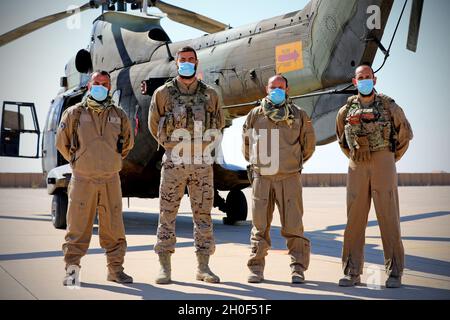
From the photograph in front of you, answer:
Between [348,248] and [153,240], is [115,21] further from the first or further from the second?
[348,248]

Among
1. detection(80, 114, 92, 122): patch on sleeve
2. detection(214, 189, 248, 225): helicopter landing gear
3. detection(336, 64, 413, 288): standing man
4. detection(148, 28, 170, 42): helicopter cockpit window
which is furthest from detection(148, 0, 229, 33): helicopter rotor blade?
detection(336, 64, 413, 288): standing man

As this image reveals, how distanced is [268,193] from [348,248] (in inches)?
35.0

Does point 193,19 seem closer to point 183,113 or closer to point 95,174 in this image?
point 183,113

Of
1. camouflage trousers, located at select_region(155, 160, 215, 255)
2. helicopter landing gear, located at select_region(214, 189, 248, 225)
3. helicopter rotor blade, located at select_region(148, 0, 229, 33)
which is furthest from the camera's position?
helicopter rotor blade, located at select_region(148, 0, 229, 33)

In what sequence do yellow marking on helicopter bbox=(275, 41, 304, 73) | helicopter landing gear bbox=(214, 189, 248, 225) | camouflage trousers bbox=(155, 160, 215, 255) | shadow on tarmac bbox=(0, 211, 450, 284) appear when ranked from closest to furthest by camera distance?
camouflage trousers bbox=(155, 160, 215, 255) → shadow on tarmac bbox=(0, 211, 450, 284) → yellow marking on helicopter bbox=(275, 41, 304, 73) → helicopter landing gear bbox=(214, 189, 248, 225)

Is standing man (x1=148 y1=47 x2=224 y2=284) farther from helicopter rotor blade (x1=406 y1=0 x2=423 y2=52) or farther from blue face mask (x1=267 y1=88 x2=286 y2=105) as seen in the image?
helicopter rotor blade (x1=406 y1=0 x2=423 y2=52)

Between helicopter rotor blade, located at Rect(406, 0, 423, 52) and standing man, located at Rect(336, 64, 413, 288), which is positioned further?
helicopter rotor blade, located at Rect(406, 0, 423, 52)

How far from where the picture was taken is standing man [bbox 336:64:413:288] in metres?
5.41

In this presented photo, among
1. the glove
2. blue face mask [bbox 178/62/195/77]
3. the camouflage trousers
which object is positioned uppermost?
blue face mask [bbox 178/62/195/77]

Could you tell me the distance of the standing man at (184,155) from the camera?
18.3 ft

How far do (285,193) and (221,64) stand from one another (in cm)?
382

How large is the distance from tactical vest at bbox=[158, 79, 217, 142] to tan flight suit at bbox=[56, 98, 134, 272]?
1.50 feet

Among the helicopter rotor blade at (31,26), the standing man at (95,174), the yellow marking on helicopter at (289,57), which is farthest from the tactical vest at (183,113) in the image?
the helicopter rotor blade at (31,26)

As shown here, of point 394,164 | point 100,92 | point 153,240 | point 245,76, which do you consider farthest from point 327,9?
point 153,240
